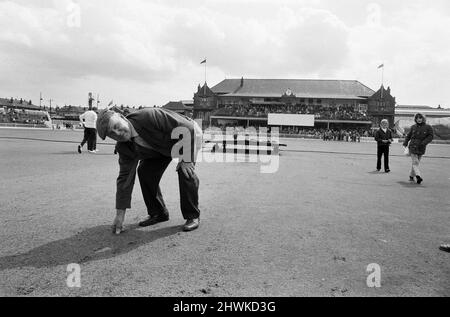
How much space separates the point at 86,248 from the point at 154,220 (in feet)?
3.76

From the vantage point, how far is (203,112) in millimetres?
92562

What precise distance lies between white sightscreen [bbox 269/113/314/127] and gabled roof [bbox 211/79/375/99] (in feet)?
45.5

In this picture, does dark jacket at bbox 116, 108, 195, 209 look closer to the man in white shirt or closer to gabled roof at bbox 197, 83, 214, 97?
the man in white shirt

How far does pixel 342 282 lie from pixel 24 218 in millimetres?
3941

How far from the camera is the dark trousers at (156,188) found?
4383mm

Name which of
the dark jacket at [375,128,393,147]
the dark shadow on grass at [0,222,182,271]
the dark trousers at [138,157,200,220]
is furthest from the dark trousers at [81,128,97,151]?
the dark shadow on grass at [0,222,182,271]

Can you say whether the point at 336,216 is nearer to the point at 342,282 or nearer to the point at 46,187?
the point at 342,282

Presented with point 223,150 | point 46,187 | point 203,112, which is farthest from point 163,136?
point 203,112

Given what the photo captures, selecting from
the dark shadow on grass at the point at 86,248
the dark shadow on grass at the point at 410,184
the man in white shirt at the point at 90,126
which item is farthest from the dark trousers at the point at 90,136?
the dark shadow on grass at the point at 410,184

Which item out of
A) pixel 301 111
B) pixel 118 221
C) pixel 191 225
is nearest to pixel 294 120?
pixel 301 111

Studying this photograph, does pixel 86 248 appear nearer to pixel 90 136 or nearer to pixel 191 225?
pixel 191 225

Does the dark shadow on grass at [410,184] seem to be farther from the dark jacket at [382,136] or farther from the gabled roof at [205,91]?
the gabled roof at [205,91]

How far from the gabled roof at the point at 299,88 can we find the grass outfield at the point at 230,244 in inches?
3103

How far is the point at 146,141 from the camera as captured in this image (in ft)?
13.9
